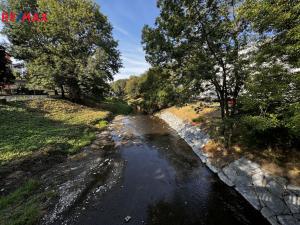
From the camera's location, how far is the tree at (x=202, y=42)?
29.5ft

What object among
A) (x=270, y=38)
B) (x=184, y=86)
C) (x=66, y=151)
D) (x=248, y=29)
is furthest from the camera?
(x=66, y=151)

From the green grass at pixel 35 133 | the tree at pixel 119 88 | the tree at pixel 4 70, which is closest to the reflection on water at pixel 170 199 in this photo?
the green grass at pixel 35 133

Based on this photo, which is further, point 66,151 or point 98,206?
point 66,151

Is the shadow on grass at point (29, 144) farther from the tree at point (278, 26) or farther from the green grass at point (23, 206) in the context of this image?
the tree at point (278, 26)

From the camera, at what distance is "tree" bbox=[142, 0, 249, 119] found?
8977mm

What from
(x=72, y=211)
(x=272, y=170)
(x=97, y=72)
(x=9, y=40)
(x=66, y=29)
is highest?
(x=66, y=29)

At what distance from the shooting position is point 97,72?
24.8 metres

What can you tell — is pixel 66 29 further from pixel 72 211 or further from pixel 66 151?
pixel 72 211

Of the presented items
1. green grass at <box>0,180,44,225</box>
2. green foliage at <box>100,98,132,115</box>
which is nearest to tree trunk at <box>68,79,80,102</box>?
green foliage at <box>100,98,132,115</box>

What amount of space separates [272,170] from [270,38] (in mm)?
5803

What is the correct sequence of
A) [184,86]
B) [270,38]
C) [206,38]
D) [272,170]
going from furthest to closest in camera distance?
[184,86]
[206,38]
[272,170]
[270,38]

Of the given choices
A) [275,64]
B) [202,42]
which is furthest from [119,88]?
[275,64]

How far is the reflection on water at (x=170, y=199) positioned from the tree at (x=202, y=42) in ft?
15.4

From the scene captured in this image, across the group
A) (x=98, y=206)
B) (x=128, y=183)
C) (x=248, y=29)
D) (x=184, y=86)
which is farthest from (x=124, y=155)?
(x=248, y=29)
